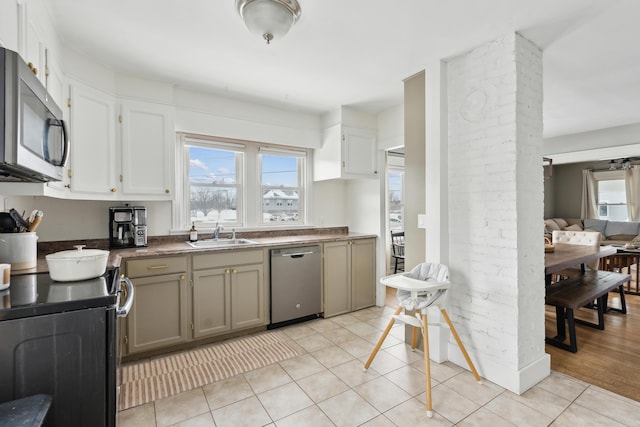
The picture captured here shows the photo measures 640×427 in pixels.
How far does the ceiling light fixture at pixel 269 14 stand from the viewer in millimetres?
1766

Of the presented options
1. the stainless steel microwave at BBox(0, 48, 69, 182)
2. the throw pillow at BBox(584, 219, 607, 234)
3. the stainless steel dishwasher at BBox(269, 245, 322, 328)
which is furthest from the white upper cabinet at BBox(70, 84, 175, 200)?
the throw pillow at BBox(584, 219, 607, 234)

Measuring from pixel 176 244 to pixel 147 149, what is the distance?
0.93 metres

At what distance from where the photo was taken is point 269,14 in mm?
1789

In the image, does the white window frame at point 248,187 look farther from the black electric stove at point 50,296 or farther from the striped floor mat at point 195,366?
the black electric stove at point 50,296

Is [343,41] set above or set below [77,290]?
above

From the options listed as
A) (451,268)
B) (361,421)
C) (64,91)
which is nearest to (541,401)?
(451,268)

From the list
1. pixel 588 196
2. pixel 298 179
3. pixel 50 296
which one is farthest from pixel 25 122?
pixel 588 196

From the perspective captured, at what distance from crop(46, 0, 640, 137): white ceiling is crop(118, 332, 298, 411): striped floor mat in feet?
7.99

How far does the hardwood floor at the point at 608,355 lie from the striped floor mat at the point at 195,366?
220 cm

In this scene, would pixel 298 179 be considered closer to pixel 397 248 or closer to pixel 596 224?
pixel 397 248

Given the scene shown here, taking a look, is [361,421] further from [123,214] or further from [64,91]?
[64,91]

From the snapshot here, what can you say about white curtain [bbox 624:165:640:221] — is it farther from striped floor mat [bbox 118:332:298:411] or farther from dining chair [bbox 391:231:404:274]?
striped floor mat [bbox 118:332:298:411]

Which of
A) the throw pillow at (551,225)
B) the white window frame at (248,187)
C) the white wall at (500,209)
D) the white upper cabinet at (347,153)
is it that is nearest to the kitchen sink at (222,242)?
the white window frame at (248,187)

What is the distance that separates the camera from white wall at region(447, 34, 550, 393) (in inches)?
84.6
